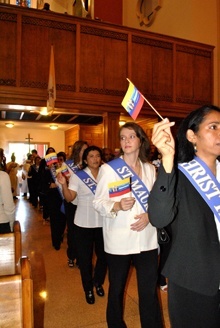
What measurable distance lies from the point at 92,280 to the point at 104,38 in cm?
526

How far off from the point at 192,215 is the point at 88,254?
75.8 inches

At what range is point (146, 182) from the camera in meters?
2.17

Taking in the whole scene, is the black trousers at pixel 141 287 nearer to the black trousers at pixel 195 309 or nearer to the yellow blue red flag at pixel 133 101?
the black trousers at pixel 195 309

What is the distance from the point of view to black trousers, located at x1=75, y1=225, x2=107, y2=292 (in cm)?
286

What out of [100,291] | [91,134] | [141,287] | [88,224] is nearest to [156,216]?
[141,287]

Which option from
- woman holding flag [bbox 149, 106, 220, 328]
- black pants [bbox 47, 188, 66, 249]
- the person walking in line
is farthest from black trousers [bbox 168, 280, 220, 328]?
black pants [bbox 47, 188, 66, 249]

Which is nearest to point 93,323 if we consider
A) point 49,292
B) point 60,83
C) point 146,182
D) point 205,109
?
point 49,292

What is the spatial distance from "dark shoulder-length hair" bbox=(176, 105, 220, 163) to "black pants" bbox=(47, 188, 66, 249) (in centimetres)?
362

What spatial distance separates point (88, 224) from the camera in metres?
2.89

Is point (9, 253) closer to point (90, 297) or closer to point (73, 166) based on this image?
point (90, 297)

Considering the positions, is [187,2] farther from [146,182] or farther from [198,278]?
[198,278]

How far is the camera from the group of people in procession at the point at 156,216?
1168 millimetres

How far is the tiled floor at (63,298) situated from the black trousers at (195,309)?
1404mm

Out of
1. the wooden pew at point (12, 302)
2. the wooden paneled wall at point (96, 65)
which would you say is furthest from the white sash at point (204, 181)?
the wooden paneled wall at point (96, 65)
